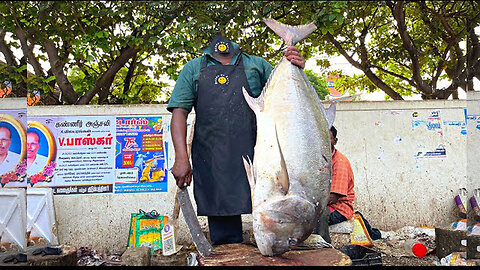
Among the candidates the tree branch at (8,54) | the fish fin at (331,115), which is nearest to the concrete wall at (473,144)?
the fish fin at (331,115)

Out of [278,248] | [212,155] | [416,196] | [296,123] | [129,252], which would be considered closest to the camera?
[278,248]

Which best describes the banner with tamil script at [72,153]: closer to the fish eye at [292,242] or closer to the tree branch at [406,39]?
the tree branch at [406,39]

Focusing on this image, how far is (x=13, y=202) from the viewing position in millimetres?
2371

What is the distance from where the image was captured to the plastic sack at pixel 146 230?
487 centimetres

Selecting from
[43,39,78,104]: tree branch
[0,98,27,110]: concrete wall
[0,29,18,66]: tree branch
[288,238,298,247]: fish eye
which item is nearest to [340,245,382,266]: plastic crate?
[288,238,298,247]: fish eye

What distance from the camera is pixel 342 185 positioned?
382cm

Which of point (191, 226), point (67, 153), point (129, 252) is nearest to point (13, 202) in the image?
point (191, 226)

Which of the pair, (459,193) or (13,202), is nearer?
(13,202)

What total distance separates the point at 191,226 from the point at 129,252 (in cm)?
246

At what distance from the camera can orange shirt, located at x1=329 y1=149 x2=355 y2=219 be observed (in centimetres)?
382

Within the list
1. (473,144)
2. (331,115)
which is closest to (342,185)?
(473,144)

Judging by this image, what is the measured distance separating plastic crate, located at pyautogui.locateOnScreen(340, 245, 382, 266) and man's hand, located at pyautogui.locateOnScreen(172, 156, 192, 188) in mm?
1690

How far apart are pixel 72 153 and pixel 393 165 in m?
3.79

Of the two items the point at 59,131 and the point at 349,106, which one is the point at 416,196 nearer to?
the point at 349,106
